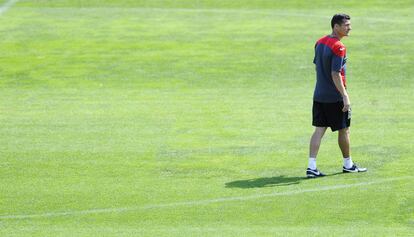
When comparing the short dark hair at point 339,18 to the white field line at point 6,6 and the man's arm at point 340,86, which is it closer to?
the man's arm at point 340,86

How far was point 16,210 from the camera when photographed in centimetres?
1295

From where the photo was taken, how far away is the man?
14195 mm

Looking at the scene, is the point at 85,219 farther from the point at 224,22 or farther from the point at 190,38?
the point at 224,22

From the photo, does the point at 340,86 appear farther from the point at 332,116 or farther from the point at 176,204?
the point at 176,204

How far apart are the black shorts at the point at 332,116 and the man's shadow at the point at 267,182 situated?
2.47 feet

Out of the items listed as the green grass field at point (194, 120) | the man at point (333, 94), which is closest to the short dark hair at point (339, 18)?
the man at point (333, 94)

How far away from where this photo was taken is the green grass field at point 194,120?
12.7 meters

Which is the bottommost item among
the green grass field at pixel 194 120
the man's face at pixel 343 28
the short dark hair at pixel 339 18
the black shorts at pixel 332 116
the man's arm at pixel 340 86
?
the green grass field at pixel 194 120

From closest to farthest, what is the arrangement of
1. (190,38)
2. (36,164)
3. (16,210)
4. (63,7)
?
(16,210) < (36,164) < (190,38) < (63,7)

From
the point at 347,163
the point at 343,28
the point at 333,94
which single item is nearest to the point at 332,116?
the point at 333,94

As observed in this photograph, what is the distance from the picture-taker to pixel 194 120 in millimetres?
18438

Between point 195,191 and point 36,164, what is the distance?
8.83 feet

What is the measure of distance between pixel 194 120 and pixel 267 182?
441 centimetres

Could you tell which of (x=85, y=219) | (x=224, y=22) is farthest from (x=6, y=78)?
(x=85, y=219)
